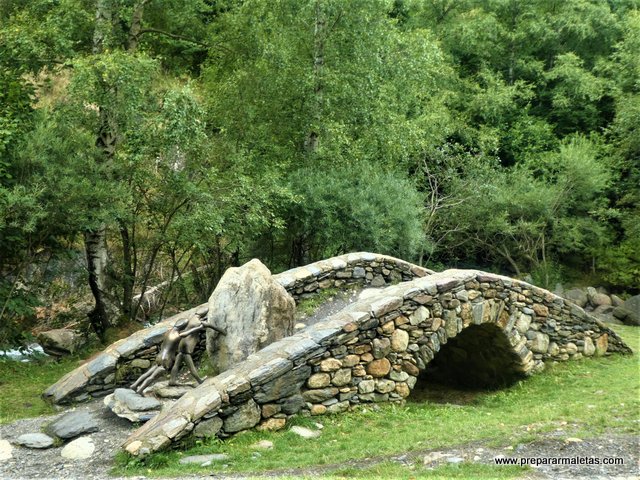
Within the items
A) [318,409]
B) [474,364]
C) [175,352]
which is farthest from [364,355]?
[474,364]

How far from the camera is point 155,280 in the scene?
1517 cm

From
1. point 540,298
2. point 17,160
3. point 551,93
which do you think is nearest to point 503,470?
point 540,298

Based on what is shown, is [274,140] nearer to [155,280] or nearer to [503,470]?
[155,280]

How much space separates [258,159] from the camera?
13.5 m

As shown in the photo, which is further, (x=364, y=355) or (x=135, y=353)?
(x=135, y=353)

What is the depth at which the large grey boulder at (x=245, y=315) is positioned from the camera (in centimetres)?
809

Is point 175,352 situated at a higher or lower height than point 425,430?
higher

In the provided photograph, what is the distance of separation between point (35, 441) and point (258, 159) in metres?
7.98

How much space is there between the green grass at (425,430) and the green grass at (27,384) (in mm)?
2650

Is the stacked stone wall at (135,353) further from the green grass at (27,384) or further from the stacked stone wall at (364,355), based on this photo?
the stacked stone wall at (364,355)

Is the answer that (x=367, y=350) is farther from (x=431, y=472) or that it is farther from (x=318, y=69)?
(x=318, y=69)

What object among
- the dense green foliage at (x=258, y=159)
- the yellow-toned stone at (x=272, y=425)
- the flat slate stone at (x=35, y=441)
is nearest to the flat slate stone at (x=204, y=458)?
the yellow-toned stone at (x=272, y=425)

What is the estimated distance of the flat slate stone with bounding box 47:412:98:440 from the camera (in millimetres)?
6914

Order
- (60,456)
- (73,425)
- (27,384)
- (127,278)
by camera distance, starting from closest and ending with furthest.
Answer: (60,456)
(73,425)
(27,384)
(127,278)
